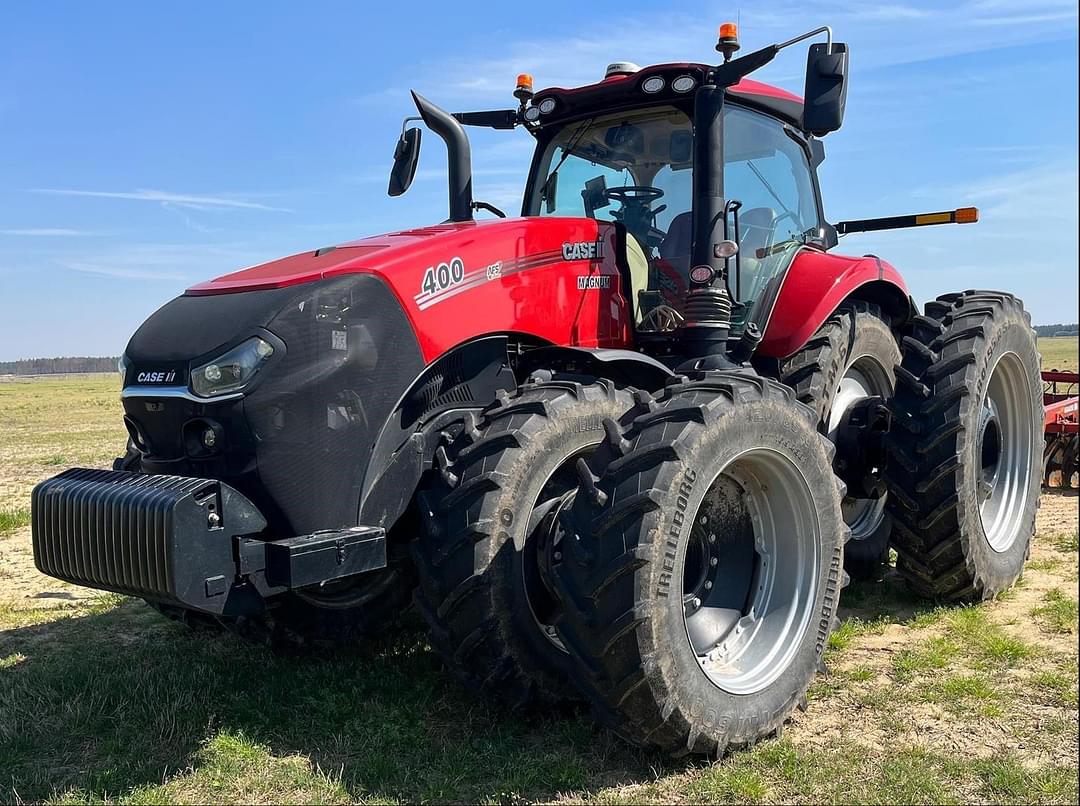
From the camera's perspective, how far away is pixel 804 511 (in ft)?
12.7

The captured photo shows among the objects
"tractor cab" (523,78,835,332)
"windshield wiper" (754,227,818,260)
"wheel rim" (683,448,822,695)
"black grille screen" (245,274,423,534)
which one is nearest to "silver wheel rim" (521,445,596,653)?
"wheel rim" (683,448,822,695)

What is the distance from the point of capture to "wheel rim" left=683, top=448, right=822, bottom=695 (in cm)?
373

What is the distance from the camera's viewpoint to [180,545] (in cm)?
298

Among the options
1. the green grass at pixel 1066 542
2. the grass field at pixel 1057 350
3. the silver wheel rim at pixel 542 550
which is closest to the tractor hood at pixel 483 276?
the silver wheel rim at pixel 542 550

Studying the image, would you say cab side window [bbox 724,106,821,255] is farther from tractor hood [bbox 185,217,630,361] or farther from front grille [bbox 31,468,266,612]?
front grille [bbox 31,468,266,612]

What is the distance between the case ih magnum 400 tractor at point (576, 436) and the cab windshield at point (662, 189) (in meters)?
0.02

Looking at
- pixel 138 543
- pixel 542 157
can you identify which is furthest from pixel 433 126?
pixel 138 543

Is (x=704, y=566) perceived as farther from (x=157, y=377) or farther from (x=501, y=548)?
(x=157, y=377)

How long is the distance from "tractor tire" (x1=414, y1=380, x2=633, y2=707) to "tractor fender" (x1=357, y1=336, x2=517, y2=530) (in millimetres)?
114

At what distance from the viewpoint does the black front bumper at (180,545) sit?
9.84 ft

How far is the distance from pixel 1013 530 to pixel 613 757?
3508mm

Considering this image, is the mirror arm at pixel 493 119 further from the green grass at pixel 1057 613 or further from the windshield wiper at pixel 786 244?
the green grass at pixel 1057 613

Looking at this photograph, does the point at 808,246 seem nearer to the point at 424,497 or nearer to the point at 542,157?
the point at 542,157

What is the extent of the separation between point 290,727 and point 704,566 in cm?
177
